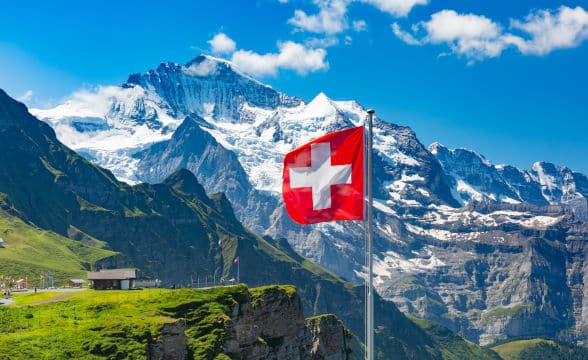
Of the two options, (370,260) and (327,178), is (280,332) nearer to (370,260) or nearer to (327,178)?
(327,178)

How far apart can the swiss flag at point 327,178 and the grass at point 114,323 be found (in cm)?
4154

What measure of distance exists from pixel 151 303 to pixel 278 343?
86.0 feet

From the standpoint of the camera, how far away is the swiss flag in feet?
168

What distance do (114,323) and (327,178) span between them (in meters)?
52.0

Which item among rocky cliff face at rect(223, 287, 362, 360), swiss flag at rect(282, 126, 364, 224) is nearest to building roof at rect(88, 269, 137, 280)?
rocky cliff face at rect(223, 287, 362, 360)

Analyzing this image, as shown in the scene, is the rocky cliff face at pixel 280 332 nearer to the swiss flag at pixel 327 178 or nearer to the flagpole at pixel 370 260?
the swiss flag at pixel 327 178

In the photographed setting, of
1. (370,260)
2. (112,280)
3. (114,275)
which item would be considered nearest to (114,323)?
(112,280)

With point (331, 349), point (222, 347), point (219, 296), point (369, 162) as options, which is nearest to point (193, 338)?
point (222, 347)

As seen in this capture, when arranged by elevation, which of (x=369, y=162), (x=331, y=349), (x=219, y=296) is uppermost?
(x=369, y=162)

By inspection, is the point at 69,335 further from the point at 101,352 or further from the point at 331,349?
the point at 331,349

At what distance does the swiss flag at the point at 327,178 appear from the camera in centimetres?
5112

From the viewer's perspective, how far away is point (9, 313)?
102 meters

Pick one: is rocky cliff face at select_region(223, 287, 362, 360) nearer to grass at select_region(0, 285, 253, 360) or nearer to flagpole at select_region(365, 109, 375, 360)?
grass at select_region(0, 285, 253, 360)

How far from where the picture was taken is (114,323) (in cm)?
9569
